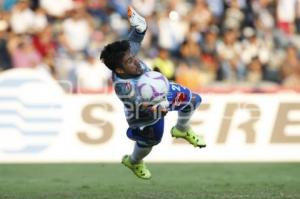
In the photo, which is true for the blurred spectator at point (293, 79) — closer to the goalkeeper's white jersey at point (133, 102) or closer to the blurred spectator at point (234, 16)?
the blurred spectator at point (234, 16)

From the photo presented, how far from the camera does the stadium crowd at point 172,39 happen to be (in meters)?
18.0

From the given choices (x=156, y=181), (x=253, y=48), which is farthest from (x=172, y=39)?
(x=156, y=181)

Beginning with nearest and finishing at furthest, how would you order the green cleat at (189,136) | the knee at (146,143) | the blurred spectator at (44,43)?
the knee at (146,143)
the green cleat at (189,136)
the blurred spectator at (44,43)

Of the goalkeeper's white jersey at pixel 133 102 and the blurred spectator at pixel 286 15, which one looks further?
the blurred spectator at pixel 286 15

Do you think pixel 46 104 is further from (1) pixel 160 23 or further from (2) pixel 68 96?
(1) pixel 160 23

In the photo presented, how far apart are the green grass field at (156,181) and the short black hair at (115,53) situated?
72.3 inches

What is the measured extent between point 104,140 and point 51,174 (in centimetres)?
231

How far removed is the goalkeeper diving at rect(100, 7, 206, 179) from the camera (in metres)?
9.55

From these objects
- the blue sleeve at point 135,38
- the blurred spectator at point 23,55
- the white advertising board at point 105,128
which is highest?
the blue sleeve at point 135,38

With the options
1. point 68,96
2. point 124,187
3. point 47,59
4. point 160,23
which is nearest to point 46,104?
point 68,96

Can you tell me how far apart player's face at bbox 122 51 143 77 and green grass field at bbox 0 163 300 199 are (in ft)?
5.47

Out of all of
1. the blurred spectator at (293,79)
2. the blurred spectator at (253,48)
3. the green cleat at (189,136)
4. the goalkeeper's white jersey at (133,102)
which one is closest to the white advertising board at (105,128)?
the blurred spectator at (293,79)

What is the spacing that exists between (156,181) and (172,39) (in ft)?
21.5

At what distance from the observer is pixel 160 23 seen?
19.2 metres
